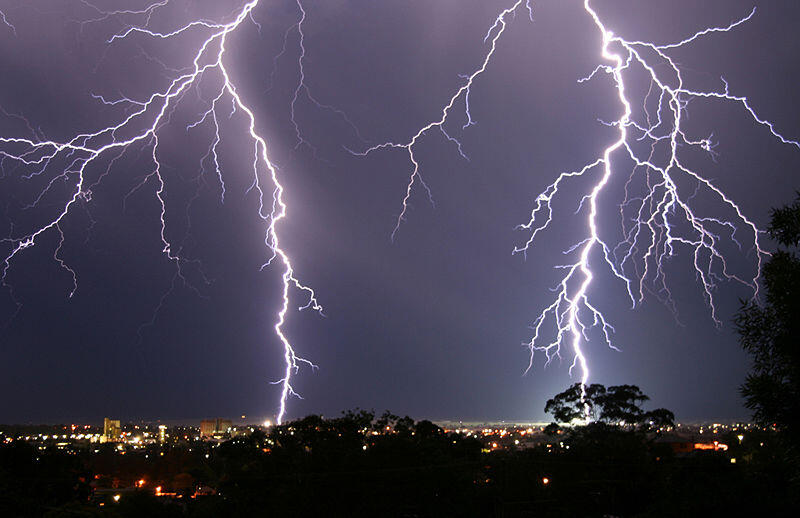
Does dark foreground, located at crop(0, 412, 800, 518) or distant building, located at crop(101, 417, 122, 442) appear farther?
distant building, located at crop(101, 417, 122, 442)

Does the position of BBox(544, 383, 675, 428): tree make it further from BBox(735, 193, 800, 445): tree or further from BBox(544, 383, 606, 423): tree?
BBox(735, 193, 800, 445): tree

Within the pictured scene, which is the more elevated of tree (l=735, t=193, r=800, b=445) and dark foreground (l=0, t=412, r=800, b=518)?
tree (l=735, t=193, r=800, b=445)

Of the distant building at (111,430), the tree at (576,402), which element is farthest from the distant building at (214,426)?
the tree at (576,402)

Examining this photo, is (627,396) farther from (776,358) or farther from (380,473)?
(776,358)

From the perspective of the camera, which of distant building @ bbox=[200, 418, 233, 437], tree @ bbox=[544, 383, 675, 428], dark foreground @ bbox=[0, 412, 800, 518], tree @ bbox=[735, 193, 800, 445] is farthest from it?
distant building @ bbox=[200, 418, 233, 437]

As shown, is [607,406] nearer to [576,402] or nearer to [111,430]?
[576,402]

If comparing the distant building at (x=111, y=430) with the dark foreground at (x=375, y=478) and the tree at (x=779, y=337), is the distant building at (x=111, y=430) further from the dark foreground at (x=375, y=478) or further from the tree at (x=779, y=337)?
the tree at (x=779, y=337)

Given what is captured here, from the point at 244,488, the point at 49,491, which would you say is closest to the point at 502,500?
the point at 244,488

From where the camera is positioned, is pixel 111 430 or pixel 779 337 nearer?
pixel 779 337

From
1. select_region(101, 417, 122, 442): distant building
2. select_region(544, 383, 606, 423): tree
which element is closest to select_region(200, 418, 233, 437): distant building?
select_region(101, 417, 122, 442): distant building

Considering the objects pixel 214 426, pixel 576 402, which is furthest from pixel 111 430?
pixel 576 402

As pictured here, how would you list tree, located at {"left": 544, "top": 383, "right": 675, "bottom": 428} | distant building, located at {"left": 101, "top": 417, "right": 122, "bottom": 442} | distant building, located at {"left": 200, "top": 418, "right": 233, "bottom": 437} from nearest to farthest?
tree, located at {"left": 544, "top": 383, "right": 675, "bottom": 428} < distant building, located at {"left": 101, "top": 417, "right": 122, "bottom": 442} < distant building, located at {"left": 200, "top": 418, "right": 233, "bottom": 437}
